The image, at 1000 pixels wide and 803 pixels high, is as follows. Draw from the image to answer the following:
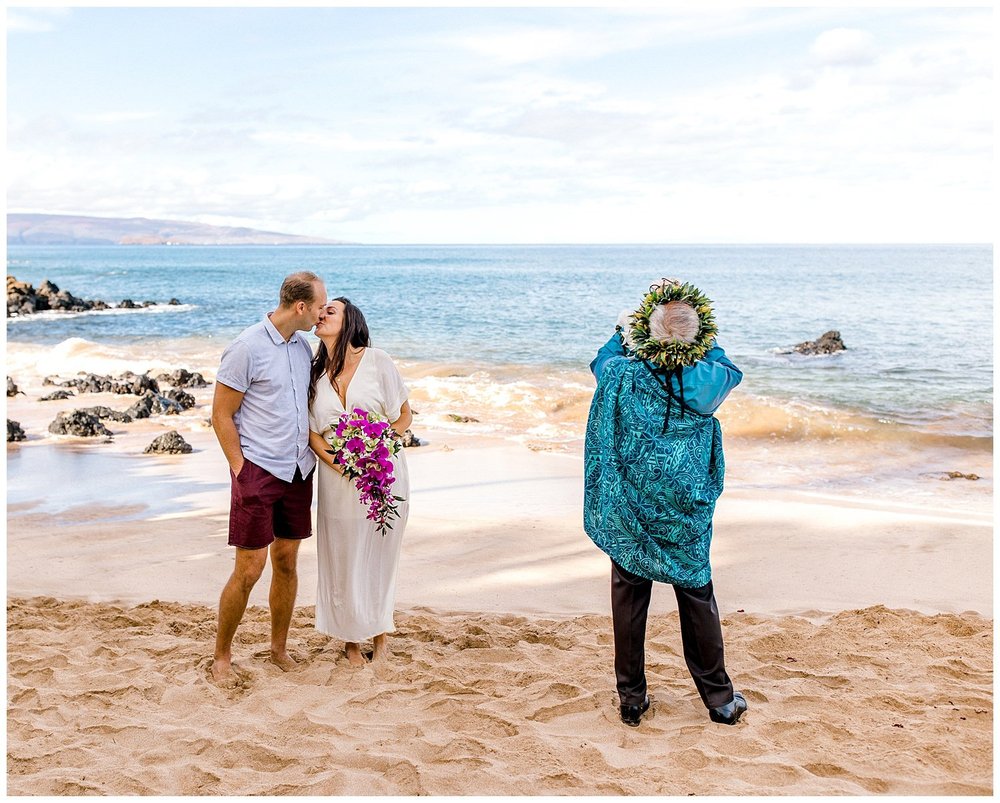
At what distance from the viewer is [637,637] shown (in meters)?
4.12

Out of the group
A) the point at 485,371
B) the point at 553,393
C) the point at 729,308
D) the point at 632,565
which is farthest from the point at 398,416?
the point at 729,308

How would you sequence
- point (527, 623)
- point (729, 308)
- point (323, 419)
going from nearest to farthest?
point (323, 419) < point (527, 623) < point (729, 308)

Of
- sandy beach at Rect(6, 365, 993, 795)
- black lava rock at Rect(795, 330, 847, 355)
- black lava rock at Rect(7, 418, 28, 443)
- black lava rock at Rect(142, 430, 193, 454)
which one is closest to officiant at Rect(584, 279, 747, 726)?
sandy beach at Rect(6, 365, 993, 795)

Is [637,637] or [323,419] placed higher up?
[323,419]

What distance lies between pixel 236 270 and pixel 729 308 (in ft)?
174

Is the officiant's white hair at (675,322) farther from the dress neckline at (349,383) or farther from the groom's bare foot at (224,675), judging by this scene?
the groom's bare foot at (224,675)

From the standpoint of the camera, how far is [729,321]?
36094 millimetres

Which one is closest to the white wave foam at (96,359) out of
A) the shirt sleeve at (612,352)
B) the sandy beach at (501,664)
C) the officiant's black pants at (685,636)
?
the sandy beach at (501,664)

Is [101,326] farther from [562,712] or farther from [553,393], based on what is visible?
[562,712]

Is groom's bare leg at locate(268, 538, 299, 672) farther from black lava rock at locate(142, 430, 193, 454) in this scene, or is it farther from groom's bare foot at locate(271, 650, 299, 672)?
black lava rock at locate(142, 430, 193, 454)

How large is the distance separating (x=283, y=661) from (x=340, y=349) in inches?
62.5

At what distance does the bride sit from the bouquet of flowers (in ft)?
0.28

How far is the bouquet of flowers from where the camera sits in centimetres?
454

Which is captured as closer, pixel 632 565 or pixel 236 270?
pixel 632 565
